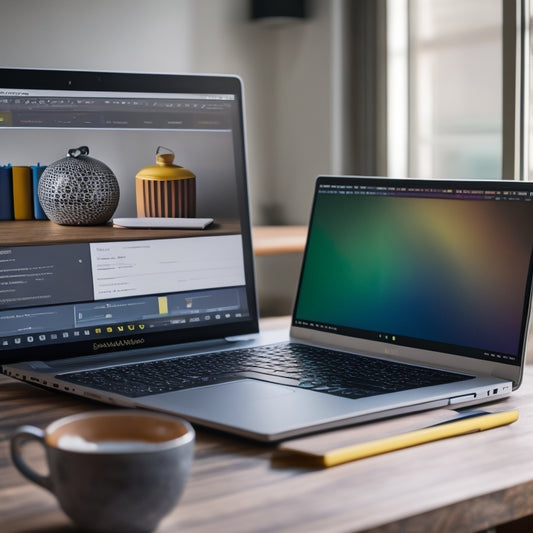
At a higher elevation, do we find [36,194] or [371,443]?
[36,194]

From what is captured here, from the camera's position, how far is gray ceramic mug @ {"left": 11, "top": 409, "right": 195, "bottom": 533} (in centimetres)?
52

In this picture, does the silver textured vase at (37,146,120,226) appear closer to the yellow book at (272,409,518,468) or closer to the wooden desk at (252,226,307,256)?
the yellow book at (272,409,518,468)

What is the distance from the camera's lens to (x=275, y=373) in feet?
3.01

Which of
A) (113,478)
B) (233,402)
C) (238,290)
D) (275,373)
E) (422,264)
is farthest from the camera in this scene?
(238,290)

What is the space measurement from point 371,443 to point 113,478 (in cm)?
25

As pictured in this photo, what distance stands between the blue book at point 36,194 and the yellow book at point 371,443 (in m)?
0.50

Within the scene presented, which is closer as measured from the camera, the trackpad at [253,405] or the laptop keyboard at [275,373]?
the trackpad at [253,405]

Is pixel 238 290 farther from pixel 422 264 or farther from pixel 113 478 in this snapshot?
pixel 113 478

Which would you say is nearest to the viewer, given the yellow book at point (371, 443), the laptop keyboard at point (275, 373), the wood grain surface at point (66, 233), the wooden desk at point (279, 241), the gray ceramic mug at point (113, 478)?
the gray ceramic mug at point (113, 478)

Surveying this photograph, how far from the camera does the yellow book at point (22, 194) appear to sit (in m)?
1.02

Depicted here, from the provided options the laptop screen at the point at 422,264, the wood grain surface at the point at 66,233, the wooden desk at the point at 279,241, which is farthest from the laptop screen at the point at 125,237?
the wooden desk at the point at 279,241

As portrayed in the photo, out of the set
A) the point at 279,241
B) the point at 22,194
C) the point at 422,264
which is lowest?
the point at 279,241

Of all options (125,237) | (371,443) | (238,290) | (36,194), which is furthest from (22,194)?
(371,443)

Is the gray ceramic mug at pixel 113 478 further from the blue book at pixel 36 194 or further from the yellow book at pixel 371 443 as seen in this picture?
the blue book at pixel 36 194
